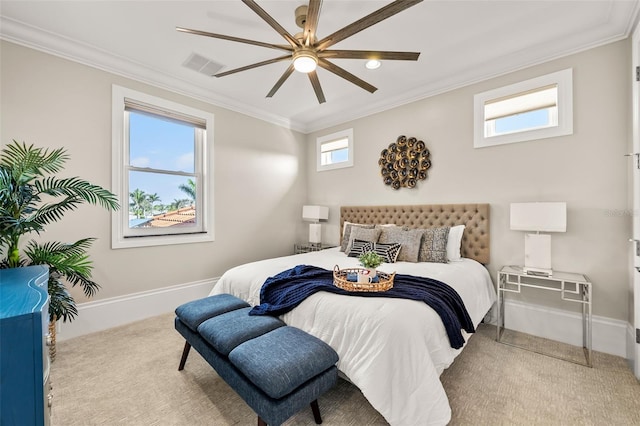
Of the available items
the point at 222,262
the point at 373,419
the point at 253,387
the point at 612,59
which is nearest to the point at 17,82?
the point at 222,262

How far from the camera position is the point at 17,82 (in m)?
2.54

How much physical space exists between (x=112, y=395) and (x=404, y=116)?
13.8 feet

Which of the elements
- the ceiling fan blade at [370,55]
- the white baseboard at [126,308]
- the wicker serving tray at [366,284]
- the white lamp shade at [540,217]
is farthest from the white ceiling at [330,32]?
the white baseboard at [126,308]

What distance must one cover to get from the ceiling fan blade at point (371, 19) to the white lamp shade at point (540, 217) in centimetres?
215

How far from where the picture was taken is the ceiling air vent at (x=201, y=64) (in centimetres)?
301

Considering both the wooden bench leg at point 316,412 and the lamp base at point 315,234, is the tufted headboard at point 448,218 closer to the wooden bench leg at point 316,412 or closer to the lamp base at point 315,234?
the lamp base at point 315,234

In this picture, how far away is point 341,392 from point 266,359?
80 cm

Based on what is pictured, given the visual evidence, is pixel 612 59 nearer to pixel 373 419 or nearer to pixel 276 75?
pixel 276 75

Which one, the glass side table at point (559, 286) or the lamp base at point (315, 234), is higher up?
the lamp base at point (315, 234)

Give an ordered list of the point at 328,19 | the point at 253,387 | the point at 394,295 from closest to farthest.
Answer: the point at 253,387, the point at 394,295, the point at 328,19

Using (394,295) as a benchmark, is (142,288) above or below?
below

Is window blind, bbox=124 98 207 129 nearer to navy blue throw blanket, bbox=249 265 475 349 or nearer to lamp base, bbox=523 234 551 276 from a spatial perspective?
navy blue throw blanket, bbox=249 265 475 349

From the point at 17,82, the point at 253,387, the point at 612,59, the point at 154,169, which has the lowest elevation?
the point at 253,387

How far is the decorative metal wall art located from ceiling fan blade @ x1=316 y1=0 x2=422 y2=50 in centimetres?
219
